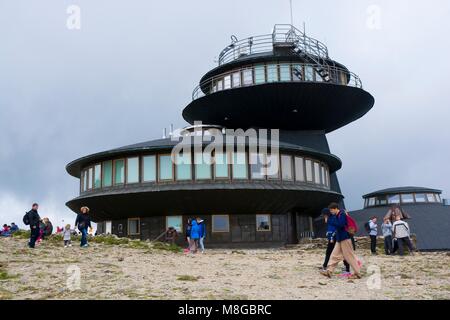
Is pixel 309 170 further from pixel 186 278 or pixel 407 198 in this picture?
pixel 186 278

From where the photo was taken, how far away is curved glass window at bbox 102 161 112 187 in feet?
103

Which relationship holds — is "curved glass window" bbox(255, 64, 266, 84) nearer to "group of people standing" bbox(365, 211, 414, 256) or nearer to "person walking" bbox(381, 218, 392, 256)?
"group of people standing" bbox(365, 211, 414, 256)

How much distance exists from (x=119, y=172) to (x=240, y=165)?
25.4 feet

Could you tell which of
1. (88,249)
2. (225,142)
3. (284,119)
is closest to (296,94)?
(284,119)

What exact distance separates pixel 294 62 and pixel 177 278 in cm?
3282

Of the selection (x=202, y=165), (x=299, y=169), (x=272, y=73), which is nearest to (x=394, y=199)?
(x=272, y=73)

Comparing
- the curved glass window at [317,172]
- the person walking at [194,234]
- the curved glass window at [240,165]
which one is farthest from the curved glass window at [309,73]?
the person walking at [194,234]

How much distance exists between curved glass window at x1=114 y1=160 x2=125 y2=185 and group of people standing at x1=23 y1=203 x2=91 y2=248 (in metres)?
5.93

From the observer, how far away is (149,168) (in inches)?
1184

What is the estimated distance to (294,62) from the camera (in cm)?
4266

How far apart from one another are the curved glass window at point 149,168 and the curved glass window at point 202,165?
105 inches

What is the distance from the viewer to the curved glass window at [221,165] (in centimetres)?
2961

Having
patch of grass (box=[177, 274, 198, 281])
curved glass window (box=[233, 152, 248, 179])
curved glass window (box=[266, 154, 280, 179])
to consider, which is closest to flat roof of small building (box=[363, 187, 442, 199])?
curved glass window (box=[266, 154, 280, 179])
